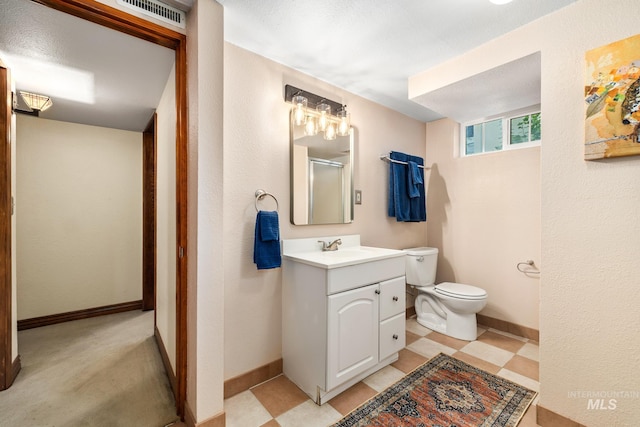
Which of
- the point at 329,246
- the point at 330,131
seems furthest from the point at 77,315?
the point at 330,131

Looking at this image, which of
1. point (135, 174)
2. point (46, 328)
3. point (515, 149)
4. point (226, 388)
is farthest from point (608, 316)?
point (46, 328)

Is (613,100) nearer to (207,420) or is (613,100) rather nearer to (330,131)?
(330,131)

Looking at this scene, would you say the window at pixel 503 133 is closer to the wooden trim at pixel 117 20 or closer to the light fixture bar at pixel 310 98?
the light fixture bar at pixel 310 98

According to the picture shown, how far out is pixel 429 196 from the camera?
321 centimetres

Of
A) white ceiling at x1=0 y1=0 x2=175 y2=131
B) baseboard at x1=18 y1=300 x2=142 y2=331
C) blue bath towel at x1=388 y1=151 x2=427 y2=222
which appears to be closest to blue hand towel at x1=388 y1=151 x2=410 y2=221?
blue bath towel at x1=388 y1=151 x2=427 y2=222

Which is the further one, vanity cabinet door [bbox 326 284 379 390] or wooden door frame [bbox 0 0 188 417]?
vanity cabinet door [bbox 326 284 379 390]

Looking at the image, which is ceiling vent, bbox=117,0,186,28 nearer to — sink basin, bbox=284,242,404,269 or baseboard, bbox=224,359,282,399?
sink basin, bbox=284,242,404,269

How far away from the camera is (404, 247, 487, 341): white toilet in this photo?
241 cm

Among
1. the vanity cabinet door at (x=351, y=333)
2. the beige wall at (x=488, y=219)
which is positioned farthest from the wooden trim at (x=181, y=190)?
the beige wall at (x=488, y=219)

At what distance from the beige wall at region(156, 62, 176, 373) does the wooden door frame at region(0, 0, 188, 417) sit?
1.06ft

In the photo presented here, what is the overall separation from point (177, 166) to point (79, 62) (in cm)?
110

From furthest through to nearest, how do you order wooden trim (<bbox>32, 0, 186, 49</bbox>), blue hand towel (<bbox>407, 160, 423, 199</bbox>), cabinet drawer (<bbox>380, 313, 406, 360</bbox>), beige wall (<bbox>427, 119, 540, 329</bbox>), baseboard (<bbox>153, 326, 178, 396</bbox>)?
blue hand towel (<bbox>407, 160, 423, 199</bbox>), beige wall (<bbox>427, 119, 540, 329</bbox>), cabinet drawer (<bbox>380, 313, 406, 360</bbox>), baseboard (<bbox>153, 326, 178, 396</bbox>), wooden trim (<bbox>32, 0, 186, 49</bbox>)

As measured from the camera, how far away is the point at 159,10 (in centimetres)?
138

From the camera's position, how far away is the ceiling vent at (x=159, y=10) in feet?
4.25
